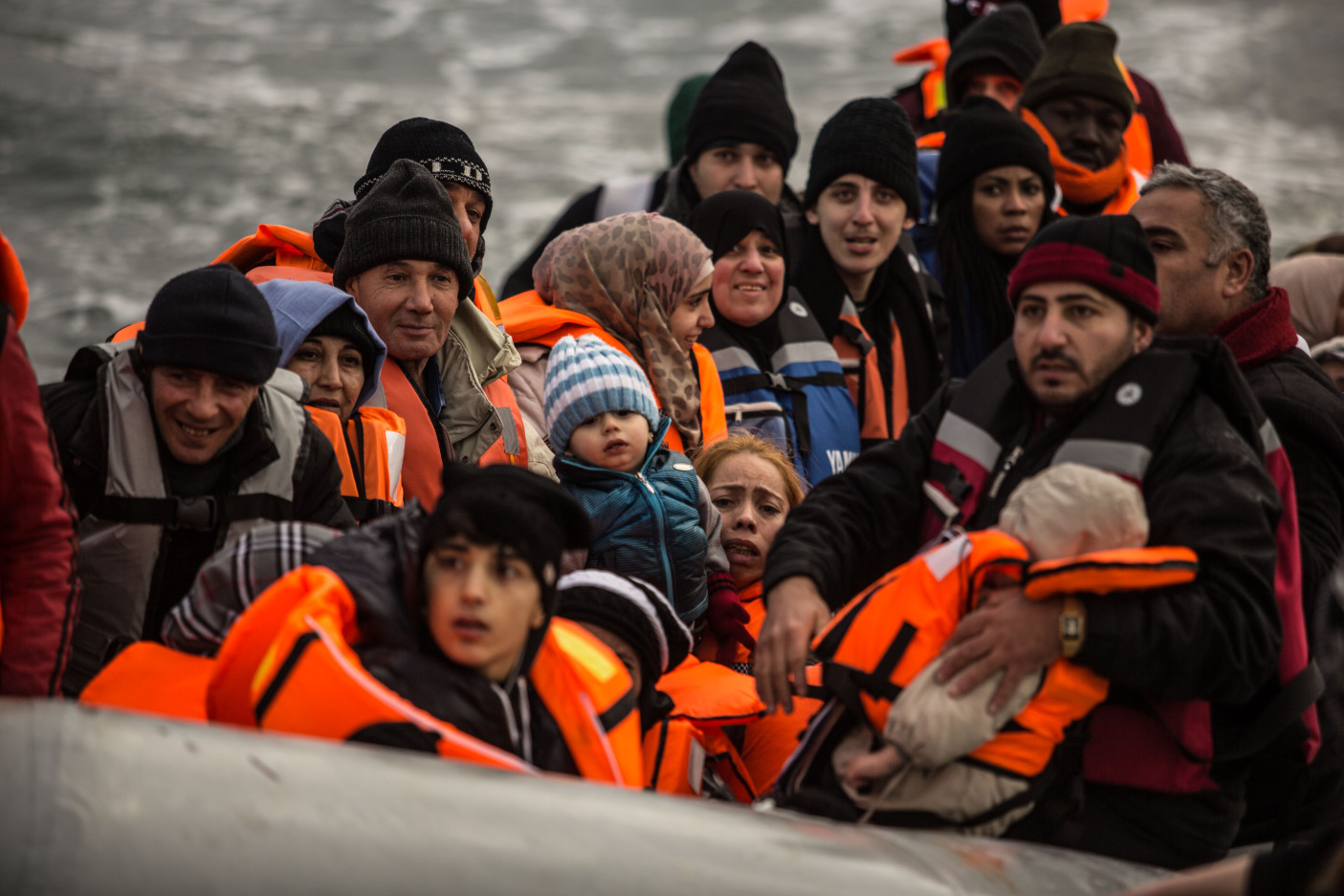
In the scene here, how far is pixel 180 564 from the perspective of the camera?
280 centimetres

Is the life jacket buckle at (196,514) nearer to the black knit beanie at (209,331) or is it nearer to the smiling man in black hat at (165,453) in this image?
the smiling man in black hat at (165,453)

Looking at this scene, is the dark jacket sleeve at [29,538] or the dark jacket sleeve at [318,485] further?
the dark jacket sleeve at [318,485]

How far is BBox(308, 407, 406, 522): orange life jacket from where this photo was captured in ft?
10.3

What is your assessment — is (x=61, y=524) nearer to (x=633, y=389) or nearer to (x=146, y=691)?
(x=146, y=691)

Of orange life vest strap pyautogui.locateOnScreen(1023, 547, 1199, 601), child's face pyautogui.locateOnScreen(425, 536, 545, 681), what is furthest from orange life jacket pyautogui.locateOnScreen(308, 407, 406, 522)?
orange life vest strap pyautogui.locateOnScreen(1023, 547, 1199, 601)

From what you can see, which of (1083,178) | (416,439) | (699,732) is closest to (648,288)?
(416,439)

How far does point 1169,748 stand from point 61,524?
2130 mm

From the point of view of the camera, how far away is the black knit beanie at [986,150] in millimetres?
5023

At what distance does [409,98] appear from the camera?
17.5m

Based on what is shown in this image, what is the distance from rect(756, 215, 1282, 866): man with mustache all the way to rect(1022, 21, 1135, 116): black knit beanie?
3242 millimetres

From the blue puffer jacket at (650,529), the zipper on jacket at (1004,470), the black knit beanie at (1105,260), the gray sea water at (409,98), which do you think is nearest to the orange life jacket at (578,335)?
the blue puffer jacket at (650,529)

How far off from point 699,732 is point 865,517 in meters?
0.62

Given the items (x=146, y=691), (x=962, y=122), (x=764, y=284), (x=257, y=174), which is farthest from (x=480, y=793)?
(x=257, y=174)

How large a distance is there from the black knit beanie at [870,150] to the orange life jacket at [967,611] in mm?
2516
